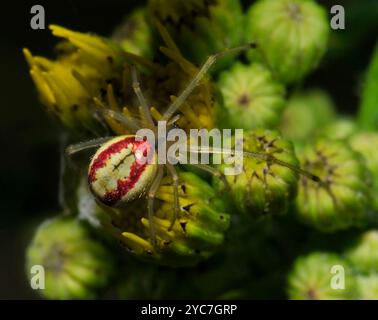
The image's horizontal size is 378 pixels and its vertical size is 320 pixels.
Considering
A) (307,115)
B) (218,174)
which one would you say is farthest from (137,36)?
(307,115)

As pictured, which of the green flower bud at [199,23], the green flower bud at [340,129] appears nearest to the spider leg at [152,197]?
the green flower bud at [199,23]

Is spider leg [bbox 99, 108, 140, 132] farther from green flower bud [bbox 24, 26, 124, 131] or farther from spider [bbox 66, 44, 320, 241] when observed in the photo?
green flower bud [bbox 24, 26, 124, 131]

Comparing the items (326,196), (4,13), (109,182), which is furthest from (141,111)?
(4,13)

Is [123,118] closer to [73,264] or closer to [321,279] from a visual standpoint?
[73,264]

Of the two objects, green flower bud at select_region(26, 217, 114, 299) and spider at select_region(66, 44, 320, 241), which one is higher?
spider at select_region(66, 44, 320, 241)

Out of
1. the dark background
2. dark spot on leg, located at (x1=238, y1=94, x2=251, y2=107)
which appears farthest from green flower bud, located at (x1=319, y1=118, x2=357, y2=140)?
dark spot on leg, located at (x1=238, y1=94, x2=251, y2=107)

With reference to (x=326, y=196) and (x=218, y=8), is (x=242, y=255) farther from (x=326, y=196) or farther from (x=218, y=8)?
(x=218, y=8)

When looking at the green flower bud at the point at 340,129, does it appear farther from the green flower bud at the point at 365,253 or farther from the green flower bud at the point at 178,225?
the green flower bud at the point at 178,225
